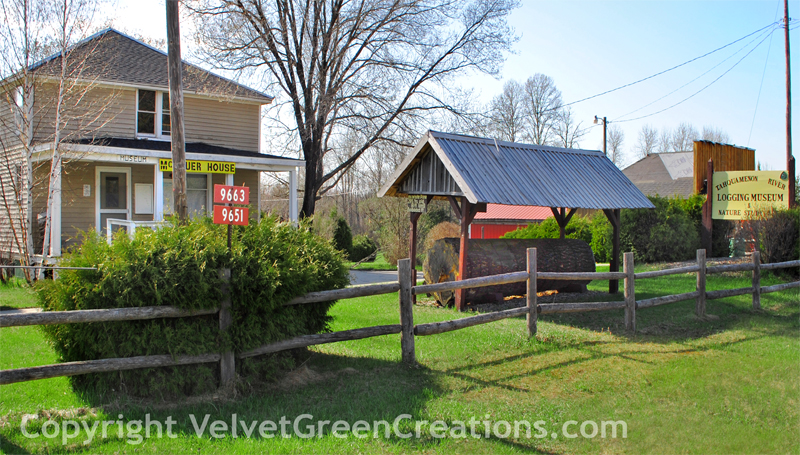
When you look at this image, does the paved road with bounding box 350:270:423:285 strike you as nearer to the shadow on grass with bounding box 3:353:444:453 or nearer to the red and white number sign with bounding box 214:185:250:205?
the shadow on grass with bounding box 3:353:444:453

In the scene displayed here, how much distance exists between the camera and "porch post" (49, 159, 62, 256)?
1450 cm

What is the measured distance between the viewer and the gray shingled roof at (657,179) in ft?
124

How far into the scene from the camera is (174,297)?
207 inches

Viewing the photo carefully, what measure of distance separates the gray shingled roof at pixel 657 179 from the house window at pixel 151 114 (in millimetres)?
30210

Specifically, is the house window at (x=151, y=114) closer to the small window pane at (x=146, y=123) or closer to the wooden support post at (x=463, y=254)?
the small window pane at (x=146, y=123)

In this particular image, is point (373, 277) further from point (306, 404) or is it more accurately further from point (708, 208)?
point (306, 404)

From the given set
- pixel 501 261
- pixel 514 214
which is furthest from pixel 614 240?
pixel 514 214

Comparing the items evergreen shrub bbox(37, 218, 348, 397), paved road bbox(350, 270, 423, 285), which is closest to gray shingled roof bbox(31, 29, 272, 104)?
paved road bbox(350, 270, 423, 285)

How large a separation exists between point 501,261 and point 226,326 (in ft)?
23.8

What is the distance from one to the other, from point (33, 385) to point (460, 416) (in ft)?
14.7

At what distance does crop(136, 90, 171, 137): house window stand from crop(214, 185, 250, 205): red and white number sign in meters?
14.7

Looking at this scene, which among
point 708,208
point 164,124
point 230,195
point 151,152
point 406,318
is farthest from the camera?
point 164,124

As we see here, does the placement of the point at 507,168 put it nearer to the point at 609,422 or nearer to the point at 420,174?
the point at 420,174

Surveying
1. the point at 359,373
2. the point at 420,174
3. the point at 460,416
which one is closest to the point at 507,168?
the point at 420,174
